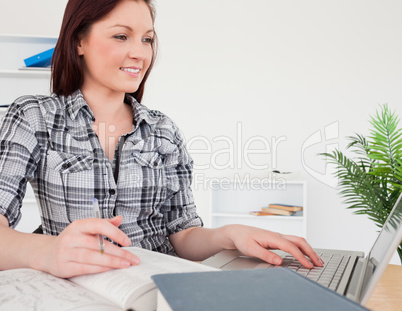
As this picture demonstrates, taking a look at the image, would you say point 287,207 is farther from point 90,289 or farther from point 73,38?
point 90,289

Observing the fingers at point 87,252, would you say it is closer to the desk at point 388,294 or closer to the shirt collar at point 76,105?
the desk at point 388,294

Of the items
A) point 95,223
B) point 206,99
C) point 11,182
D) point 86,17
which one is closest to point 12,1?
point 206,99

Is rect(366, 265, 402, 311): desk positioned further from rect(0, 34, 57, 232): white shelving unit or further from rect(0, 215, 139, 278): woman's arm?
rect(0, 34, 57, 232): white shelving unit

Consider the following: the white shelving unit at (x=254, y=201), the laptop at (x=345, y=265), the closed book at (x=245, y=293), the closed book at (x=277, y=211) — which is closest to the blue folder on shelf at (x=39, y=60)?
the white shelving unit at (x=254, y=201)

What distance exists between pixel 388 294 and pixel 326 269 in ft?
0.45

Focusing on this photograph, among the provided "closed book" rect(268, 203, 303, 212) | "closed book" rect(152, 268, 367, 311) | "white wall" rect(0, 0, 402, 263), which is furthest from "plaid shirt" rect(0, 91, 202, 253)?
"white wall" rect(0, 0, 402, 263)

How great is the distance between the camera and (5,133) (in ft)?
3.65

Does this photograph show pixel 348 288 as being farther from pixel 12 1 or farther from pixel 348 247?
pixel 12 1

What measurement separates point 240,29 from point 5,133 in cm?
339

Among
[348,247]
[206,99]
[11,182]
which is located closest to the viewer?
[11,182]

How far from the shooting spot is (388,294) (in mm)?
866

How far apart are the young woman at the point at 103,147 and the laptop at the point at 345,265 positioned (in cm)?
11

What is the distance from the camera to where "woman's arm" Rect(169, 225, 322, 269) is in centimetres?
89

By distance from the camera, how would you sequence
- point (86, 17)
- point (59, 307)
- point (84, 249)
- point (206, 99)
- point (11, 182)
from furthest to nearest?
point (206, 99)
point (86, 17)
point (11, 182)
point (84, 249)
point (59, 307)
